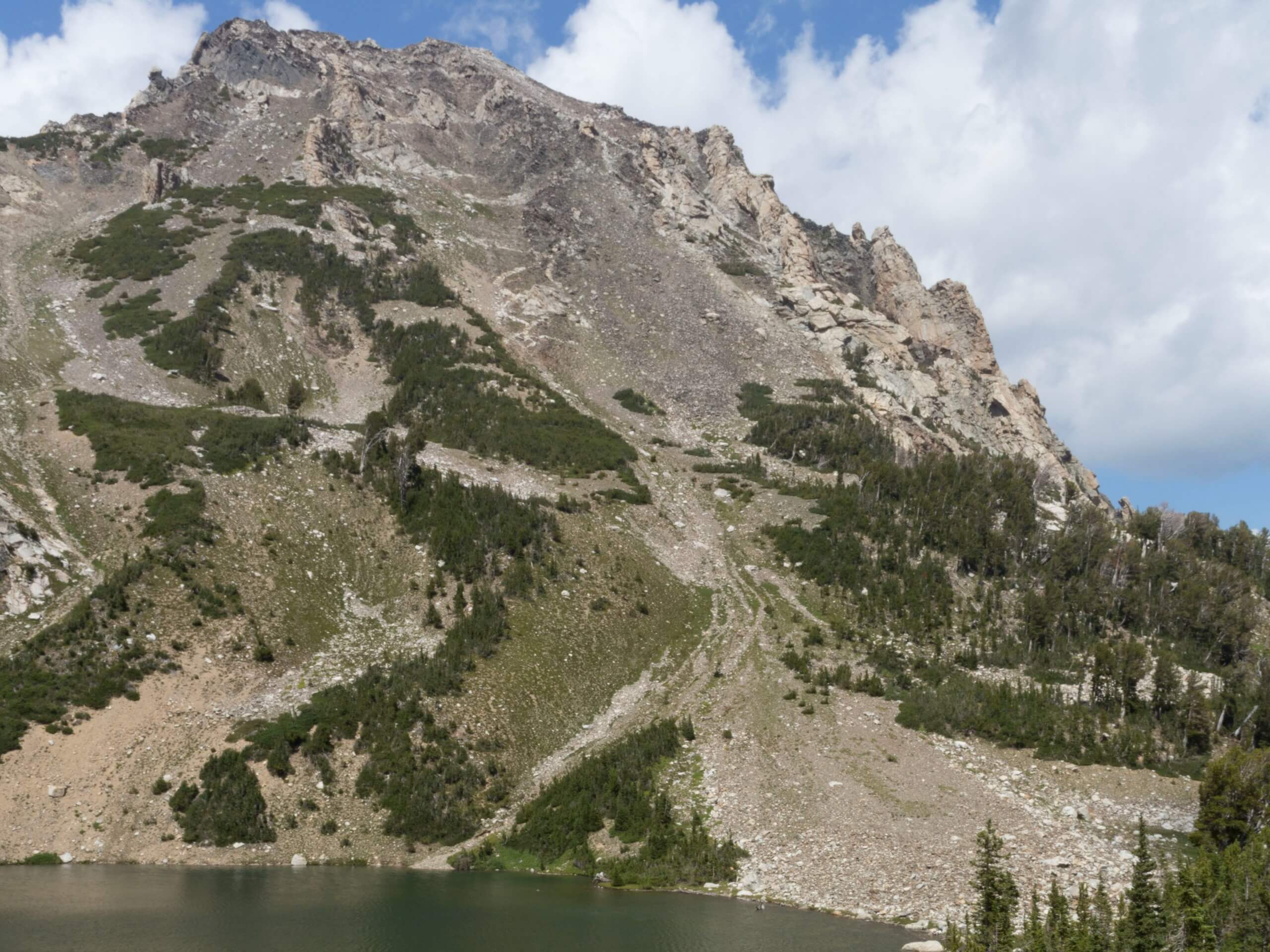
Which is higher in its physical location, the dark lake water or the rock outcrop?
the rock outcrop

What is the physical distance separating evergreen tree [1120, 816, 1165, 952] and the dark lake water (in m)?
6.74

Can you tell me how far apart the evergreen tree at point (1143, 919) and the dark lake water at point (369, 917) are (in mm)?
6738

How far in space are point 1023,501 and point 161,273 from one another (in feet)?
309

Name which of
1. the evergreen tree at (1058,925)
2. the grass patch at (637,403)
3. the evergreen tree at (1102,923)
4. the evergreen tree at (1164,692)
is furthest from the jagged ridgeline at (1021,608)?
the evergreen tree at (1058,925)

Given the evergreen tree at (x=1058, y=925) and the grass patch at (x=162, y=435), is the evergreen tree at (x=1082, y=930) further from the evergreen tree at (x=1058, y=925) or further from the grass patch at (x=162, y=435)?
the grass patch at (x=162, y=435)

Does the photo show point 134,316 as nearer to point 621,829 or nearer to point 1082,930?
point 621,829

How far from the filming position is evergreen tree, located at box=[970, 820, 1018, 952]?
2358 cm

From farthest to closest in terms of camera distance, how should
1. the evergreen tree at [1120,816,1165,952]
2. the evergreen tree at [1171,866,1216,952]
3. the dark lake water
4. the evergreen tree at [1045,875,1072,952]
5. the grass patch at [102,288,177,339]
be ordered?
the grass patch at [102,288,177,339], the dark lake water, the evergreen tree at [1045,875,1072,952], the evergreen tree at [1171,866,1216,952], the evergreen tree at [1120,816,1165,952]

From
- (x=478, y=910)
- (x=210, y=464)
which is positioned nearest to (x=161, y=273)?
(x=210, y=464)

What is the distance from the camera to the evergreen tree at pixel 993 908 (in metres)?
23.6

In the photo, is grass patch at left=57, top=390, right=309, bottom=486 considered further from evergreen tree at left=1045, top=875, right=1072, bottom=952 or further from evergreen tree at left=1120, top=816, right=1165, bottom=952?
evergreen tree at left=1120, top=816, right=1165, bottom=952

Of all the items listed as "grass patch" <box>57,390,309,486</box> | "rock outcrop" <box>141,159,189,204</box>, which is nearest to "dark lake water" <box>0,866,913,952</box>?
"grass patch" <box>57,390,309,486</box>

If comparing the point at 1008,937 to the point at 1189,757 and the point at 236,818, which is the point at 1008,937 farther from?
the point at 236,818

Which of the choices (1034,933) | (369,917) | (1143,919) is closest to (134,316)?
(369,917)
